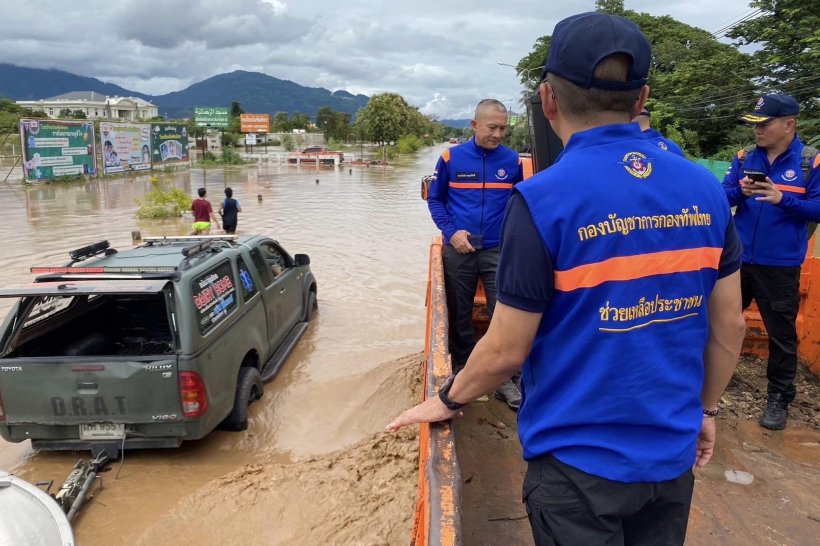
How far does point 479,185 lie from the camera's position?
13.6 ft

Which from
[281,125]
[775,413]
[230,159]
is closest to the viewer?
[775,413]

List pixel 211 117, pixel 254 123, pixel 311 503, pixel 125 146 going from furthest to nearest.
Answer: pixel 254 123 < pixel 211 117 < pixel 125 146 < pixel 311 503

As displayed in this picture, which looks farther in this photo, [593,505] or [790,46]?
[790,46]

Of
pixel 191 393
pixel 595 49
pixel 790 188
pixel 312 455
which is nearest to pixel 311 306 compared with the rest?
pixel 312 455

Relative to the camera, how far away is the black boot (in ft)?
11.2

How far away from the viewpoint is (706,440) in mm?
1782

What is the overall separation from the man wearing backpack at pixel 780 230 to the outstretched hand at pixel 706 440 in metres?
2.06

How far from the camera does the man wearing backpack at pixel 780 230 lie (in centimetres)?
339

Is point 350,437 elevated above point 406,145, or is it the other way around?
point 406,145

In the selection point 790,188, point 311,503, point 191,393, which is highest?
point 790,188

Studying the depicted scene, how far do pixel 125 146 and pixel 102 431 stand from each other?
31660 millimetres

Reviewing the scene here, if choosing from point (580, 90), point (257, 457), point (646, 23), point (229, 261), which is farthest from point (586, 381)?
point (646, 23)

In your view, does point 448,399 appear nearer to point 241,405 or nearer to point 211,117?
point 241,405

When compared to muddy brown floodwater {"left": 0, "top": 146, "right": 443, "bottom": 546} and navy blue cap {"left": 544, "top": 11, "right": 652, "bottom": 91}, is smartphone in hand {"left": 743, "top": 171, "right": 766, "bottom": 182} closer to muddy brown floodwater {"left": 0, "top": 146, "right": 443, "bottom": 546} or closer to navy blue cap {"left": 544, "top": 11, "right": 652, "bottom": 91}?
A: navy blue cap {"left": 544, "top": 11, "right": 652, "bottom": 91}
